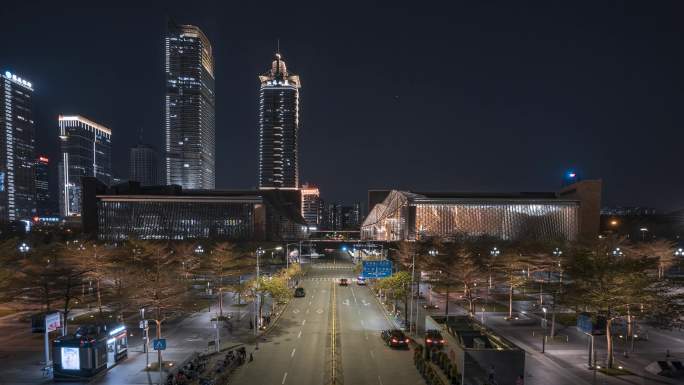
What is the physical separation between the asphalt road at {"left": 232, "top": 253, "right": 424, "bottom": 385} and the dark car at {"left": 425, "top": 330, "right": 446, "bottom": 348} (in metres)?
2.05

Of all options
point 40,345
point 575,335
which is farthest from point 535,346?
point 40,345

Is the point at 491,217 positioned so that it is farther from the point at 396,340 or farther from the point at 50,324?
the point at 50,324

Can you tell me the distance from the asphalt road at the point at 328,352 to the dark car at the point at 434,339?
205 centimetres

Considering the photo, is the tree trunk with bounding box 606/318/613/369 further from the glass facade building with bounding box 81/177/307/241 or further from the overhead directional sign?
the glass facade building with bounding box 81/177/307/241

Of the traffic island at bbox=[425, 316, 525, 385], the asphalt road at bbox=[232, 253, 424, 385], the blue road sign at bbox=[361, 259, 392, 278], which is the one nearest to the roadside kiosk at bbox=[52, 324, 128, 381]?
the asphalt road at bbox=[232, 253, 424, 385]

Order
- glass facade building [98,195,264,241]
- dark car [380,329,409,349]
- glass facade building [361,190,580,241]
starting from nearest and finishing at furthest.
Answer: dark car [380,329,409,349]
glass facade building [361,190,580,241]
glass facade building [98,195,264,241]

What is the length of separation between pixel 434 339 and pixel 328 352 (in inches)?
338

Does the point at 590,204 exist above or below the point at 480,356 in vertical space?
above

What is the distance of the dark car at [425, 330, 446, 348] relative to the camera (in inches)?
1059

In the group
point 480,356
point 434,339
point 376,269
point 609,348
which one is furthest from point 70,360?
point 609,348

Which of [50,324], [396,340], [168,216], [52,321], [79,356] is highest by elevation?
[168,216]

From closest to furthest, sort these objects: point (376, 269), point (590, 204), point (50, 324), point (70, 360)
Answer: point (70, 360)
point (50, 324)
point (376, 269)
point (590, 204)

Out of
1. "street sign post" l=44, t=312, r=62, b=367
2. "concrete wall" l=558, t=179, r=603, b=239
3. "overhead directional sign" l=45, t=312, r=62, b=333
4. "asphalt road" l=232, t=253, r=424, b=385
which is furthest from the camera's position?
"concrete wall" l=558, t=179, r=603, b=239

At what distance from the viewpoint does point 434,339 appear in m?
27.3
